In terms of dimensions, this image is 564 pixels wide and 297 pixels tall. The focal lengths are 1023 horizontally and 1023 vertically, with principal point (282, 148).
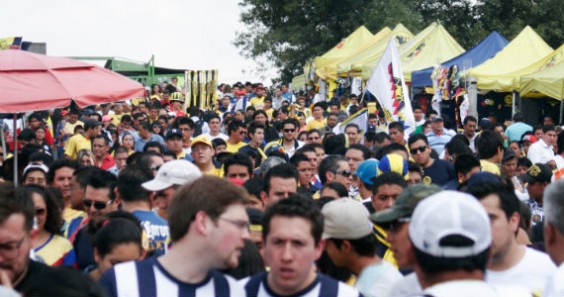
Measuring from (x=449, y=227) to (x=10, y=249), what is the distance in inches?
84.0

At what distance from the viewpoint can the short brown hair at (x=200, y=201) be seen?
4.22 m

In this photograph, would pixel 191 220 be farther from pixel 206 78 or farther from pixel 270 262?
pixel 206 78

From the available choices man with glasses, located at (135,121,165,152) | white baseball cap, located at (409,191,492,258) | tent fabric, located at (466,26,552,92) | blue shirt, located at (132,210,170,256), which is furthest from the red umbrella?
tent fabric, located at (466,26,552,92)

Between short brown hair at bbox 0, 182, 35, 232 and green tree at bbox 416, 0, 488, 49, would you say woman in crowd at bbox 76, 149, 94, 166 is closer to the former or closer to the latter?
short brown hair at bbox 0, 182, 35, 232

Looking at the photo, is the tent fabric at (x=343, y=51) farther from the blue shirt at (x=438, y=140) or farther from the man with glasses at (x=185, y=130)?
the man with glasses at (x=185, y=130)

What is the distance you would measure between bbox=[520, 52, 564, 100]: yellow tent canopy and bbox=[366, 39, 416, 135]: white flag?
6109 millimetres

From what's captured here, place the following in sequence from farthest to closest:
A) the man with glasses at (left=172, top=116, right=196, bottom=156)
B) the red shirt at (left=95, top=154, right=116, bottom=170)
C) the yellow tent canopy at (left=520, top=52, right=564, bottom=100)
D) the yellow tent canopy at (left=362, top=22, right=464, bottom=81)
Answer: the yellow tent canopy at (left=362, top=22, right=464, bottom=81), the yellow tent canopy at (left=520, top=52, right=564, bottom=100), the man with glasses at (left=172, top=116, right=196, bottom=156), the red shirt at (left=95, top=154, right=116, bottom=170)

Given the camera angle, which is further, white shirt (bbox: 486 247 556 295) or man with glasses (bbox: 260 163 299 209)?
man with glasses (bbox: 260 163 299 209)

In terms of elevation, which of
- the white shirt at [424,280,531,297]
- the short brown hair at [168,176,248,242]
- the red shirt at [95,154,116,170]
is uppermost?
the short brown hair at [168,176,248,242]

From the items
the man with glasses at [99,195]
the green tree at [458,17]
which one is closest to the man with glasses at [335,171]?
the man with glasses at [99,195]

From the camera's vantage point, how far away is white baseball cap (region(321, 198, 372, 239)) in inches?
199

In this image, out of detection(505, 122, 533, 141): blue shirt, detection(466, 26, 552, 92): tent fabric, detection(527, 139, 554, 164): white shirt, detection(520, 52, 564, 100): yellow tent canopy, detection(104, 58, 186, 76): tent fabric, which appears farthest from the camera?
detection(104, 58, 186, 76): tent fabric

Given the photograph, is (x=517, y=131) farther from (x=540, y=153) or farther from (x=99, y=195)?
(x=99, y=195)

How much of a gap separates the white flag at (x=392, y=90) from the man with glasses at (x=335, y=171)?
5390mm
